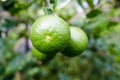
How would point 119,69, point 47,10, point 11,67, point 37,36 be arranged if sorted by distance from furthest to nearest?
1. point 119,69
2. point 11,67
3. point 47,10
4. point 37,36

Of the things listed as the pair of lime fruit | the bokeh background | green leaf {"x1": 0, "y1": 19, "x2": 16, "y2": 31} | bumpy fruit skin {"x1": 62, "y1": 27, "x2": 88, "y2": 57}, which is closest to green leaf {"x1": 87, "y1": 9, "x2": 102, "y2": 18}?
the bokeh background

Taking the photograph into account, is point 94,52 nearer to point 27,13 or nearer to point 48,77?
point 48,77

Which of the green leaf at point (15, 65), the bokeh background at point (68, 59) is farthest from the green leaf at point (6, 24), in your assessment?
the green leaf at point (15, 65)

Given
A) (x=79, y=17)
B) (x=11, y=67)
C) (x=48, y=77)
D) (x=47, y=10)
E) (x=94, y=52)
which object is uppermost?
(x=47, y=10)

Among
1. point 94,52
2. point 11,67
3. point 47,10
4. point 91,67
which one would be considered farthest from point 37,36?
point 91,67

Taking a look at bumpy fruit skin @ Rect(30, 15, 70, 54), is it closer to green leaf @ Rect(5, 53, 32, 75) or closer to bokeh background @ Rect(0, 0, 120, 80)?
bokeh background @ Rect(0, 0, 120, 80)
